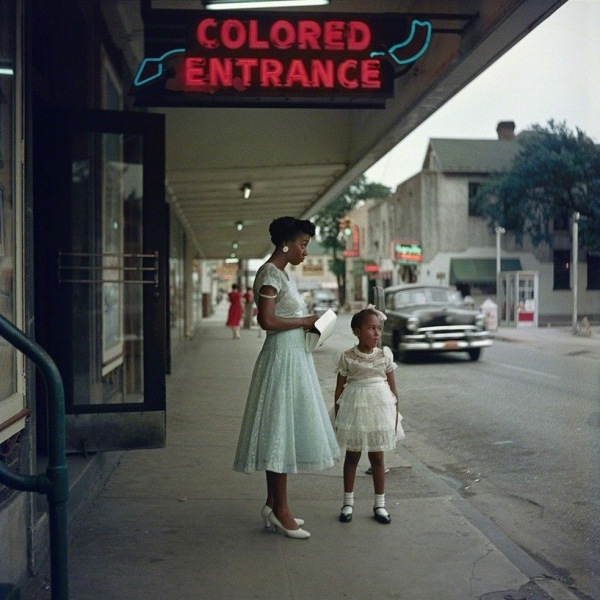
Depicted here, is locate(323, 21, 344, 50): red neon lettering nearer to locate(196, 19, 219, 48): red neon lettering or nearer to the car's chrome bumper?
locate(196, 19, 219, 48): red neon lettering

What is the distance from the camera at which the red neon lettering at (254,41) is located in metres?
6.29

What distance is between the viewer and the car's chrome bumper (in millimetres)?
16328

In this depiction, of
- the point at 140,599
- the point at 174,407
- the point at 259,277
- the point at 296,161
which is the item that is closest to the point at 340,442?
the point at 259,277

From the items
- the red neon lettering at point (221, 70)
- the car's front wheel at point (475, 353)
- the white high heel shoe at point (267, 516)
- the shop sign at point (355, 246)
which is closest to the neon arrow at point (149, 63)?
the red neon lettering at point (221, 70)

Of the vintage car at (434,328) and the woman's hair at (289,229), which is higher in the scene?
the woman's hair at (289,229)

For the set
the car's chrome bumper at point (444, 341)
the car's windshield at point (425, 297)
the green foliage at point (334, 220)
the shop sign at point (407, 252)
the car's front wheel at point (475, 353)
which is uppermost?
the green foliage at point (334, 220)

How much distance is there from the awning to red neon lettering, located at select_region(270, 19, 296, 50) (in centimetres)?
3425

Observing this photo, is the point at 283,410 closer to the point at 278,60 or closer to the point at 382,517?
the point at 382,517

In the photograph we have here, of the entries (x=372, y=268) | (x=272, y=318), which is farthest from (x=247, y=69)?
(x=372, y=268)

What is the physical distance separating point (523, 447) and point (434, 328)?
28.5 ft

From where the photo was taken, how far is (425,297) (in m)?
17.8

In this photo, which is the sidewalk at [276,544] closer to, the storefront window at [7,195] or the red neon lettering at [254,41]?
the storefront window at [7,195]

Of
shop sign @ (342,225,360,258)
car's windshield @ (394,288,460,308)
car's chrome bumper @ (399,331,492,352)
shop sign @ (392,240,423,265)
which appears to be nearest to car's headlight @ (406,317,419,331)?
car's chrome bumper @ (399,331,492,352)

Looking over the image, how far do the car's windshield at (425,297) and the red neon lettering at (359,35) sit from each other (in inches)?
457
